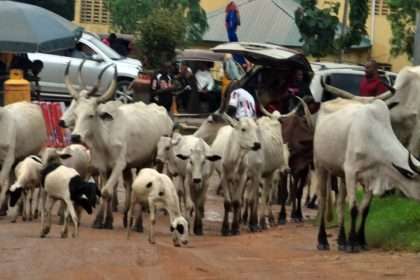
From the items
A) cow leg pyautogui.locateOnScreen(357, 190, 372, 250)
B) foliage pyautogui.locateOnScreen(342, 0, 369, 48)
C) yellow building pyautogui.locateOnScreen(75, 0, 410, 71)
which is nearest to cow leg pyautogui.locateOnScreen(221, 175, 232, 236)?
cow leg pyautogui.locateOnScreen(357, 190, 372, 250)

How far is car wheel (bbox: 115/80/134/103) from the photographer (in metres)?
26.5

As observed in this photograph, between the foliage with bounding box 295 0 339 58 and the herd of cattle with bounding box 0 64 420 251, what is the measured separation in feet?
55.9

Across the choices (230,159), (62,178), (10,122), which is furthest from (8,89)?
(62,178)

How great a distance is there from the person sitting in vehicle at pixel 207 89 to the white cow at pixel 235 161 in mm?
11065

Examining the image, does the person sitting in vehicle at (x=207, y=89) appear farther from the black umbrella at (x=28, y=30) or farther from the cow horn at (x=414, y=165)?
the cow horn at (x=414, y=165)

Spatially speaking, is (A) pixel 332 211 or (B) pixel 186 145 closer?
(B) pixel 186 145

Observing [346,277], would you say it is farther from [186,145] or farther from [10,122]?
[10,122]

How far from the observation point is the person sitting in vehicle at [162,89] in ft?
89.6

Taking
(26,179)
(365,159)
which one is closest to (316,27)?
(26,179)

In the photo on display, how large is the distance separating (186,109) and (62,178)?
14117mm

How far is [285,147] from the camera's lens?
73.2 feet

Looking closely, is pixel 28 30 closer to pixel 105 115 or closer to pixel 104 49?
pixel 105 115

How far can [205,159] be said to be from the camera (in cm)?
1936

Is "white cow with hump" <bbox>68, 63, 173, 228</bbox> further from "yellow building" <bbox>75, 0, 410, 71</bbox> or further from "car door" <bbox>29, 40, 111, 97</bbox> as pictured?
"yellow building" <bbox>75, 0, 410, 71</bbox>
